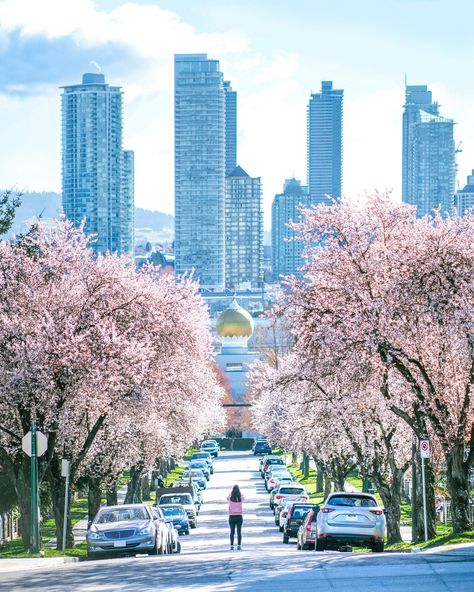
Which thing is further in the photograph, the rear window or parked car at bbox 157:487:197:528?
the rear window

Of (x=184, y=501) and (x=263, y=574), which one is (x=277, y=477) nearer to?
(x=184, y=501)

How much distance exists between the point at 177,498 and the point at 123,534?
26.6 m

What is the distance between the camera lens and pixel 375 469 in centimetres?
4412

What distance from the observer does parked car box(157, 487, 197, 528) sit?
54.7 metres

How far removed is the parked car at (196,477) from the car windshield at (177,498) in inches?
686

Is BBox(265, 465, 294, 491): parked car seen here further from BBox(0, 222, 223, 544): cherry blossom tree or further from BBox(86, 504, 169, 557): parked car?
BBox(86, 504, 169, 557): parked car

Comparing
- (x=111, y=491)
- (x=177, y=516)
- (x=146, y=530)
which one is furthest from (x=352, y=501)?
(x=111, y=491)

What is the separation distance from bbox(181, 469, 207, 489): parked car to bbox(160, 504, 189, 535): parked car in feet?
73.7

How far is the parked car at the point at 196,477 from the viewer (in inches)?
3017

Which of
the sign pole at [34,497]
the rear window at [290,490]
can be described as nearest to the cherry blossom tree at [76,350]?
the sign pole at [34,497]

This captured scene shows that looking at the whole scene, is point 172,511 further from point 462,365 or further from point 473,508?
point 462,365

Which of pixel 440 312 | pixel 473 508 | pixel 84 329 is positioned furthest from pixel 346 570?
pixel 473 508

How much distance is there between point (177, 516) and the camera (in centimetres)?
5084

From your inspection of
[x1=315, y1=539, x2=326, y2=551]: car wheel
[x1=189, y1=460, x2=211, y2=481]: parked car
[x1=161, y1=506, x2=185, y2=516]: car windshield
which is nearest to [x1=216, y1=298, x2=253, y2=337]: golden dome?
[x1=189, y1=460, x2=211, y2=481]: parked car
